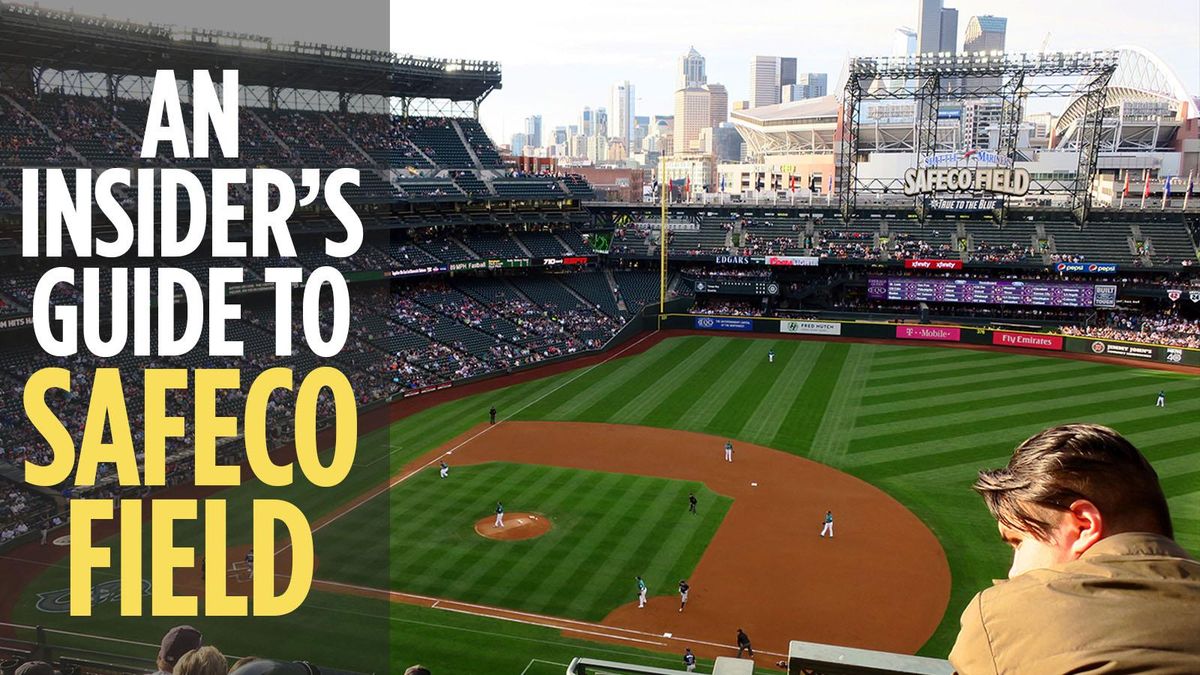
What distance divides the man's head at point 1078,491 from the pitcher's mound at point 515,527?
2535 centimetres

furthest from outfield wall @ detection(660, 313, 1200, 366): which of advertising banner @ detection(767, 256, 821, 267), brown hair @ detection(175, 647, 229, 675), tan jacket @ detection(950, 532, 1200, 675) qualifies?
tan jacket @ detection(950, 532, 1200, 675)

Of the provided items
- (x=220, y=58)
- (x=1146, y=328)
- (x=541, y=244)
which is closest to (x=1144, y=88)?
(x=1146, y=328)

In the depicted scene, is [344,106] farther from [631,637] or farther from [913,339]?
[631,637]

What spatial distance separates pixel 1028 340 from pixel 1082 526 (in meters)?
63.0

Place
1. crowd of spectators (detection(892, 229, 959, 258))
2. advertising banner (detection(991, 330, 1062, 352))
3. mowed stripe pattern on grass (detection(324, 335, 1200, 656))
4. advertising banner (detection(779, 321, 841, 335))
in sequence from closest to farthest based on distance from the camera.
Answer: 1. mowed stripe pattern on grass (detection(324, 335, 1200, 656))
2. advertising banner (detection(991, 330, 1062, 352))
3. advertising banner (detection(779, 321, 841, 335))
4. crowd of spectators (detection(892, 229, 959, 258))

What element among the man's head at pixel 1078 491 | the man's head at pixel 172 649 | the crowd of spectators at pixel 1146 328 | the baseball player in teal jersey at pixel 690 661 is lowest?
the baseball player in teal jersey at pixel 690 661

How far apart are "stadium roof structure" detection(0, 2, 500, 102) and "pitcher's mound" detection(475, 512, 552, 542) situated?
34.7 meters

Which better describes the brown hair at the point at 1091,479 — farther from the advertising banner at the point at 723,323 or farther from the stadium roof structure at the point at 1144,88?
the stadium roof structure at the point at 1144,88

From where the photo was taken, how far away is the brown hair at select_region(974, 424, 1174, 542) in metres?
2.28

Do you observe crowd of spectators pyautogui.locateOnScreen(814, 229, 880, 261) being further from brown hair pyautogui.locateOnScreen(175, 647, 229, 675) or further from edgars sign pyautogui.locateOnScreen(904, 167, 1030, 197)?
brown hair pyautogui.locateOnScreen(175, 647, 229, 675)

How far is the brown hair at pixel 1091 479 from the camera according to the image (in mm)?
2281

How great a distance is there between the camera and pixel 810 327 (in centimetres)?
6366

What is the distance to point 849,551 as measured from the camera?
2644 cm

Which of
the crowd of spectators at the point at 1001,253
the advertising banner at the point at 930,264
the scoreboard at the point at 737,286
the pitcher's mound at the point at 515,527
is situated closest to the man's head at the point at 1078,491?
the pitcher's mound at the point at 515,527
